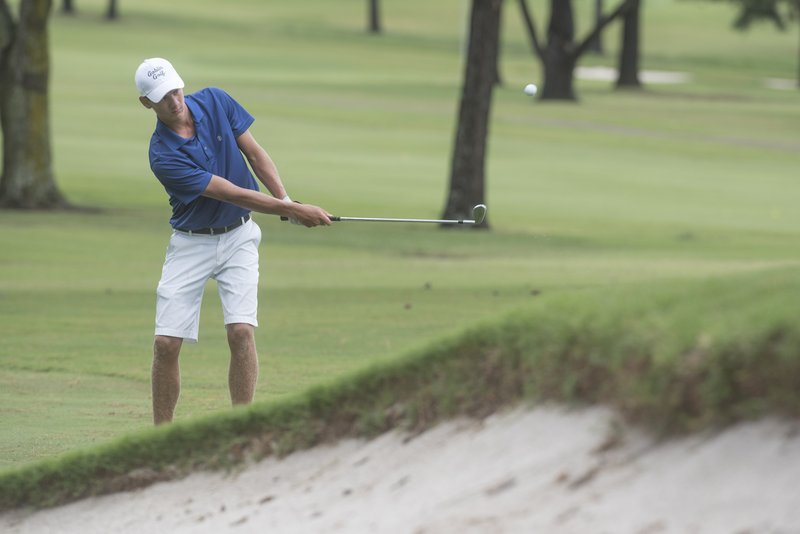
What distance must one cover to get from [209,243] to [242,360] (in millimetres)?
645

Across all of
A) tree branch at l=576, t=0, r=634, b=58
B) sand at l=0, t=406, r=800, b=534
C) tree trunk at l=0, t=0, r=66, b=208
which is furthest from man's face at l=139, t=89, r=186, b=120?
tree branch at l=576, t=0, r=634, b=58

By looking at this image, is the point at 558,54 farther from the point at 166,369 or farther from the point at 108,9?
the point at 166,369

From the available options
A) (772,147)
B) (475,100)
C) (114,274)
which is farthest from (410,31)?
(114,274)

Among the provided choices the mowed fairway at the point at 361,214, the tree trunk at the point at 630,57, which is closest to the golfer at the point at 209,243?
the mowed fairway at the point at 361,214

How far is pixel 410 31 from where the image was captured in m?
85.1

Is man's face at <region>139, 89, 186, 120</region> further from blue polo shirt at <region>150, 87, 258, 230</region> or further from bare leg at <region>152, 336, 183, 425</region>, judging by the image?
bare leg at <region>152, 336, 183, 425</region>

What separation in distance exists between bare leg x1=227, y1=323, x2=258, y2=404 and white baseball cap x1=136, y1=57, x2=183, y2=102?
1.28m

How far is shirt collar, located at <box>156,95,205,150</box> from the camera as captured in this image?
8.22 m

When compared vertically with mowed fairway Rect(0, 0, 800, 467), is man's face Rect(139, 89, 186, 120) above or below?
above

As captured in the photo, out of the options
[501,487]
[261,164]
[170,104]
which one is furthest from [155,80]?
[501,487]

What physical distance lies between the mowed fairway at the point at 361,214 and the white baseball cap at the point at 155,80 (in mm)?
1912

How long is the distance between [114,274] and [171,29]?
56588 millimetres

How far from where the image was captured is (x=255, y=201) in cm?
820

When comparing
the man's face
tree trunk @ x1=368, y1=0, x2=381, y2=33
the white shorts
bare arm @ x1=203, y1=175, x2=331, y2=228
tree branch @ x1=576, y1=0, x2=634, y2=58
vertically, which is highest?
the man's face
